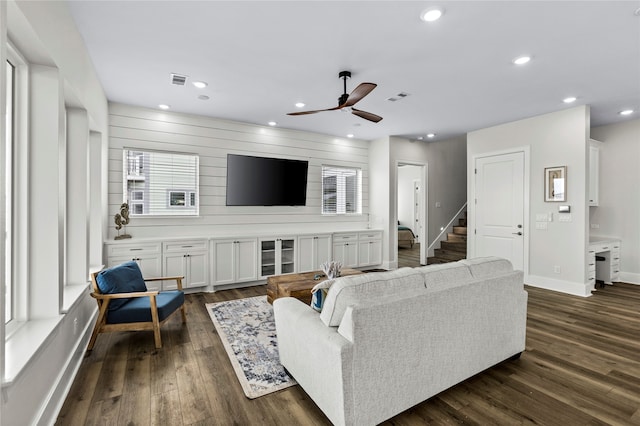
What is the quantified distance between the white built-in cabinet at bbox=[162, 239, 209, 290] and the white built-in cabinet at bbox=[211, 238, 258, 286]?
13cm

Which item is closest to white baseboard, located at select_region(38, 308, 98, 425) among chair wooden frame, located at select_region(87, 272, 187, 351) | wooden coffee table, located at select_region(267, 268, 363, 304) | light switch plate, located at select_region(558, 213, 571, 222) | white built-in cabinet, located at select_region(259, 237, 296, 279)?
chair wooden frame, located at select_region(87, 272, 187, 351)

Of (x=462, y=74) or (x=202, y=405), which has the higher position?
(x=462, y=74)

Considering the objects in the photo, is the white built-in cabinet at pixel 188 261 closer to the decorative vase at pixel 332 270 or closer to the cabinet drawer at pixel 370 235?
the decorative vase at pixel 332 270

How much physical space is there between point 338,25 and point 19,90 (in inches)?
92.4

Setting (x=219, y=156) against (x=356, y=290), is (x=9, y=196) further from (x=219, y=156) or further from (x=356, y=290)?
(x=219, y=156)

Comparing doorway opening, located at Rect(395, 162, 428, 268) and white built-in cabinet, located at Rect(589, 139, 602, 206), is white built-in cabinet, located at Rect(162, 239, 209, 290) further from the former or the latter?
white built-in cabinet, located at Rect(589, 139, 602, 206)

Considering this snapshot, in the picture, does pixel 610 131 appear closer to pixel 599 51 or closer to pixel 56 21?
pixel 599 51

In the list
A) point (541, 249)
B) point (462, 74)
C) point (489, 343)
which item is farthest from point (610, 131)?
point (489, 343)

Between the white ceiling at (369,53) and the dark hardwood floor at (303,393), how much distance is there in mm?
2818

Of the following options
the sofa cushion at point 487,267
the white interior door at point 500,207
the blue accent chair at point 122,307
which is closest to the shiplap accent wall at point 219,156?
the blue accent chair at point 122,307

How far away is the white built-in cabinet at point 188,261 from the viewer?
4594 millimetres

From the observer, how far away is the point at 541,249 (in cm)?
521

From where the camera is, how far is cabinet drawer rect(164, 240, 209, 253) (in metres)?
4.59

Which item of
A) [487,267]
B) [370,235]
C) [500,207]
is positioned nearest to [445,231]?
[500,207]
